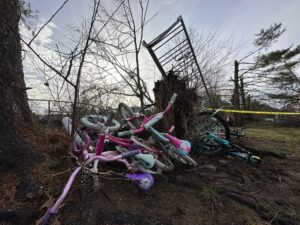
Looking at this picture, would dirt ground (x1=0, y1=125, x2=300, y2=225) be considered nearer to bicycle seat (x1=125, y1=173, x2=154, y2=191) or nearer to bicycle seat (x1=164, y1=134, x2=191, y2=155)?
bicycle seat (x1=125, y1=173, x2=154, y2=191)

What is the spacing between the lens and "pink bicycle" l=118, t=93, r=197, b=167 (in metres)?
2.24

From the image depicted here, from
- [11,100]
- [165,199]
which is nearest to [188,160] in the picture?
[165,199]

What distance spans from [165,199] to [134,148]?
62cm

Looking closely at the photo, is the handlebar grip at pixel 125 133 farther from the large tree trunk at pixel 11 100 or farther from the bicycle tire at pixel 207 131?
the bicycle tire at pixel 207 131

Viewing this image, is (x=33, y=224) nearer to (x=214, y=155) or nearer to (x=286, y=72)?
(x=214, y=155)

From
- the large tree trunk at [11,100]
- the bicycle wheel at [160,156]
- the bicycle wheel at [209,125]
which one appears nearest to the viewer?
the large tree trunk at [11,100]

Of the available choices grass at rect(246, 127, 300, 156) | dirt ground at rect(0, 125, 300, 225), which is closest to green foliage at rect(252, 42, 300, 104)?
grass at rect(246, 127, 300, 156)

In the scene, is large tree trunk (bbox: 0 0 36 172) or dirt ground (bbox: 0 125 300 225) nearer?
dirt ground (bbox: 0 125 300 225)

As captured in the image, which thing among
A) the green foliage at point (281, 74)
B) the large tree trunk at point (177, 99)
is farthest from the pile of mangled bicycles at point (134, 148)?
the green foliage at point (281, 74)

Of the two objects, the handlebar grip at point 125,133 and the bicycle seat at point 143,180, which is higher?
the handlebar grip at point 125,133

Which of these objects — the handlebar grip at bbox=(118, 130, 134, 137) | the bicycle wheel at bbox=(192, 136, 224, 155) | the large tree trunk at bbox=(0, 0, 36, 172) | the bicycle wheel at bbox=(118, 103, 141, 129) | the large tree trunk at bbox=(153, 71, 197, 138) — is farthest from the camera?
the bicycle wheel at bbox=(192, 136, 224, 155)

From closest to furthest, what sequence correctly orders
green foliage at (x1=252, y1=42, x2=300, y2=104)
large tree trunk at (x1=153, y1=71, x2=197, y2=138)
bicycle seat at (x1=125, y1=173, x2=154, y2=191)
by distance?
bicycle seat at (x1=125, y1=173, x2=154, y2=191) < large tree trunk at (x1=153, y1=71, x2=197, y2=138) < green foliage at (x1=252, y1=42, x2=300, y2=104)

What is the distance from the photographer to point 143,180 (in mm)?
1916

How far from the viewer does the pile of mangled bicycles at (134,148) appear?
193cm
